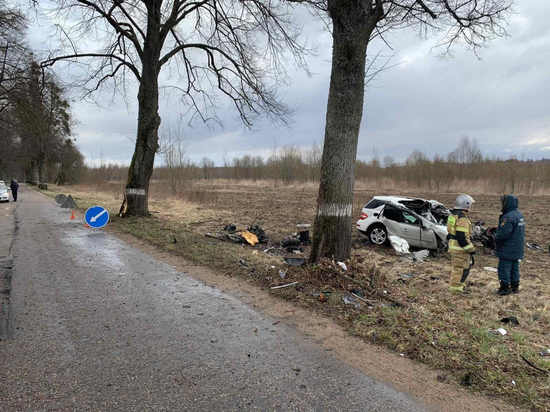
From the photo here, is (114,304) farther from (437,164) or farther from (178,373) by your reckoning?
(437,164)

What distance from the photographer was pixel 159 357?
3404mm

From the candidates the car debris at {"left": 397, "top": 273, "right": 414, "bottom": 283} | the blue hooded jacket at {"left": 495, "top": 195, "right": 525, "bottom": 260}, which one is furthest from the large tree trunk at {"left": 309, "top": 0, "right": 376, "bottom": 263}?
the blue hooded jacket at {"left": 495, "top": 195, "right": 525, "bottom": 260}

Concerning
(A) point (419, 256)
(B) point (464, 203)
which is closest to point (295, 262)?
(B) point (464, 203)

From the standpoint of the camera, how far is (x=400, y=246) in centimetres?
1048

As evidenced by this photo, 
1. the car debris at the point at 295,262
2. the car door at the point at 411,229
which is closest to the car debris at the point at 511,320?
the car debris at the point at 295,262

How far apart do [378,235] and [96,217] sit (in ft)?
30.0

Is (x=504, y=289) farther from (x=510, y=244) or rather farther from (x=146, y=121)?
(x=146, y=121)

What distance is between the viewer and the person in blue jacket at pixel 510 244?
21.0ft

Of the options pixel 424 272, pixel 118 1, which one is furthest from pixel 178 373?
pixel 118 1

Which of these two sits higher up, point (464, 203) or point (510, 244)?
point (464, 203)

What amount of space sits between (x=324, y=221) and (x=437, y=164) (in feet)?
116

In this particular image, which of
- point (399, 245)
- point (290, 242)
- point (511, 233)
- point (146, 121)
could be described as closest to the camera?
point (511, 233)

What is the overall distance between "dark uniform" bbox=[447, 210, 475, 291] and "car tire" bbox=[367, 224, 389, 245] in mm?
4510

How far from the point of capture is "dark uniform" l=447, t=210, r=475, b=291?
6.58 meters
